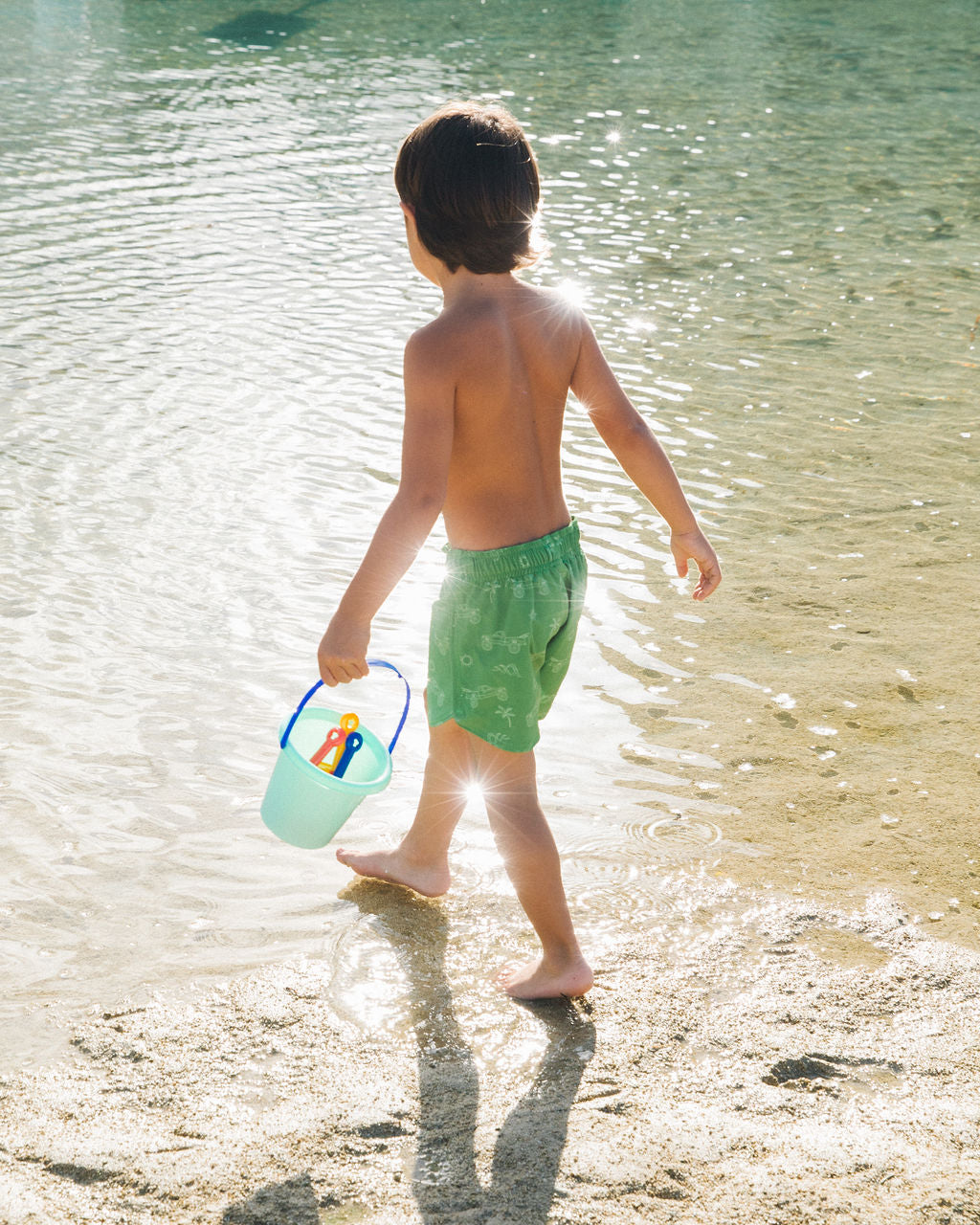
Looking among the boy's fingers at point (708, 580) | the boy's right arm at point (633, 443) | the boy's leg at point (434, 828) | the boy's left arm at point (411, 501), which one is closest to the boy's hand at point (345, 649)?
the boy's left arm at point (411, 501)

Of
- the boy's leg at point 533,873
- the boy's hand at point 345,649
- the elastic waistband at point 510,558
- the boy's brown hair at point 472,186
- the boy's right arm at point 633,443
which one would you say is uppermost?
the boy's brown hair at point 472,186

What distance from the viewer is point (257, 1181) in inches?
71.8

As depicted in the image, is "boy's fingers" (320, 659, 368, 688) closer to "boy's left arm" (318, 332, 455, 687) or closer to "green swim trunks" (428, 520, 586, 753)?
"boy's left arm" (318, 332, 455, 687)

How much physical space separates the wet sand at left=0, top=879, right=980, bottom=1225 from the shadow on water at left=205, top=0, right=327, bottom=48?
14.5 metres

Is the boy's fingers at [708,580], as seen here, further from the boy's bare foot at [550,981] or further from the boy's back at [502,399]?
the boy's bare foot at [550,981]

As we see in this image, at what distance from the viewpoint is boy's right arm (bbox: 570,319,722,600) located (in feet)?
7.55

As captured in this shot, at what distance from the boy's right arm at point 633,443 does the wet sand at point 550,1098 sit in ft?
2.62

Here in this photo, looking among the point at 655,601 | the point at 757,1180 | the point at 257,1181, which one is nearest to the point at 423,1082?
the point at 257,1181

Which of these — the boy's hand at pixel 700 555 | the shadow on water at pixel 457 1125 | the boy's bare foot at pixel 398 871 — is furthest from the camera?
the boy's bare foot at pixel 398 871

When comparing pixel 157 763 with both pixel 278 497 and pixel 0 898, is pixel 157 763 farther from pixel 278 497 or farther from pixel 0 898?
pixel 278 497

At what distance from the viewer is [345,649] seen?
7.09 feet

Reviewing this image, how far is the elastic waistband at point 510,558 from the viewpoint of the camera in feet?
7.30

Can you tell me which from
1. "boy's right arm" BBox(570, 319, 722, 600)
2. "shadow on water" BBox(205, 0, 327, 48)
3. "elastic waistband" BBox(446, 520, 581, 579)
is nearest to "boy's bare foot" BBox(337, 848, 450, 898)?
"elastic waistband" BBox(446, 520, 581, 579)

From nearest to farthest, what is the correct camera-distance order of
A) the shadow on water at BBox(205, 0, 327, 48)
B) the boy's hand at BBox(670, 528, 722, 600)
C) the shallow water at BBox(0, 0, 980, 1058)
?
the boy's hand at BBox(670, 528, 722, 600) < the shallow water at BBox(0, 0, 980, 1058) < the shadow on water at BBox(205, 0, 327, 48)
